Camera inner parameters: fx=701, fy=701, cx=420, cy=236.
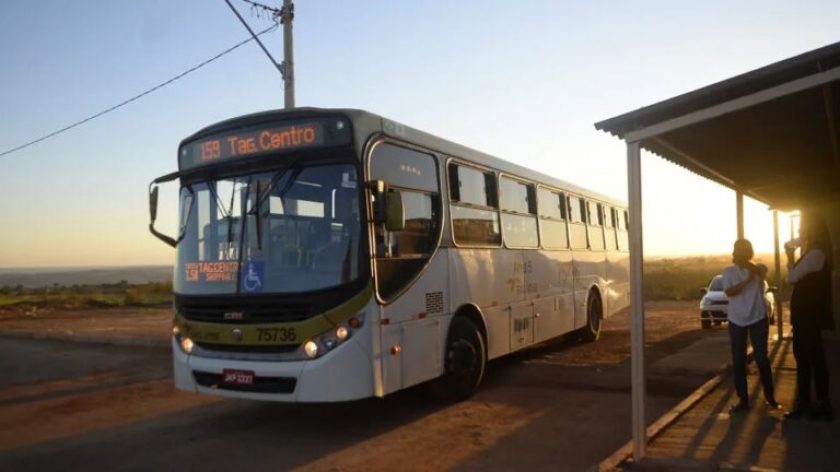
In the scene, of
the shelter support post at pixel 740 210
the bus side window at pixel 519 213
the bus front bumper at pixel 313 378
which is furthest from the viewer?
the bus side window at pixel 519 213

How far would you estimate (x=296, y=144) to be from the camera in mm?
7691

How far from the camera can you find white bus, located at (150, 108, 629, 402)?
7.21 metres

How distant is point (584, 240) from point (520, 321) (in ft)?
15.3

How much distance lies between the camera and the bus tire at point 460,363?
29.2ft

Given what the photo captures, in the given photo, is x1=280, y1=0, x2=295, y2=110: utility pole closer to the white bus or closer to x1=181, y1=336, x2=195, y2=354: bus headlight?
the white bus

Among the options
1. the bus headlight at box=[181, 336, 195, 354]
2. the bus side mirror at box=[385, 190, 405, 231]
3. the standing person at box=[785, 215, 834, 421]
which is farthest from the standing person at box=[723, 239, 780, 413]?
the bus headlight at box=[181, 336, 195, 354]

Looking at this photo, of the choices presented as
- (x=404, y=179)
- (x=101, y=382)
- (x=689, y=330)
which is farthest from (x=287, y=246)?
(x=689, y=330)

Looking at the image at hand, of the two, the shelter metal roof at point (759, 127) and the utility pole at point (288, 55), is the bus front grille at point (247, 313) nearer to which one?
the shelter metal roof at point (759, 127)

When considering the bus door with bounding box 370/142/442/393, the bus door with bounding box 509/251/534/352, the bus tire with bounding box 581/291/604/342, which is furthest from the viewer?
the bus tire with bounding box 581/291/604/342

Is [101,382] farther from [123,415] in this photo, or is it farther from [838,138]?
[838,138]

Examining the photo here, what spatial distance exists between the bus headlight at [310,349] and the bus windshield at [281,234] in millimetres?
557

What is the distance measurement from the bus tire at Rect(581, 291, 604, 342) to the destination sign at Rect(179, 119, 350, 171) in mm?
9403

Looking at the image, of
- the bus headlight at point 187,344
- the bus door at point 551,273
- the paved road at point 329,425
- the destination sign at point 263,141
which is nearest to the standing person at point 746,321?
the paved road at point 329,425

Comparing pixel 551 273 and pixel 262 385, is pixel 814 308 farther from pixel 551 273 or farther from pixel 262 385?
pixel 551 273
